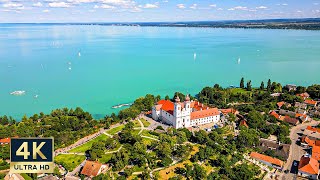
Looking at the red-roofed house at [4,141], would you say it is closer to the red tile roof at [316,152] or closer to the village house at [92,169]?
the village house at [92,169]

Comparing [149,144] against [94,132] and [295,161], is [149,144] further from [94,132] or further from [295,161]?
[295,161]

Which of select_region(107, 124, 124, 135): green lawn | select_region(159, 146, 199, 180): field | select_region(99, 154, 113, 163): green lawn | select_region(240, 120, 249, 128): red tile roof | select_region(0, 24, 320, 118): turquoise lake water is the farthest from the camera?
select_region(0, 24, 320, 118): turquoise lake water

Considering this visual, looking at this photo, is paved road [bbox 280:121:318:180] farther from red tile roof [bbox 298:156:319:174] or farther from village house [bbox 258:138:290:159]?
red tile roof [bbox 298:156:319:174]

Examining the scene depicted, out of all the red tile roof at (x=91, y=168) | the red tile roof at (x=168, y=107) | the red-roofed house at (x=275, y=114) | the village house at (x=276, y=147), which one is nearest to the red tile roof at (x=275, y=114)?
the red-roofed house at (x=275, y=114)

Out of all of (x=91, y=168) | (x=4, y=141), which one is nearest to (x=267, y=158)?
(x=91, y=168)

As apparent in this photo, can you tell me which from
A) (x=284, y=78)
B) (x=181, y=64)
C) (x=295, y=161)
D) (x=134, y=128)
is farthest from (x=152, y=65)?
(x=295, y=161)

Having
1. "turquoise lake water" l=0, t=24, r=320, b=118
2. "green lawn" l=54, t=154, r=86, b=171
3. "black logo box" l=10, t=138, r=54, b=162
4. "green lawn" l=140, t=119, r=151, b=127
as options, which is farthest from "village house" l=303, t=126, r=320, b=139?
"black logo box" l=10, t=138, r=54, b=162
